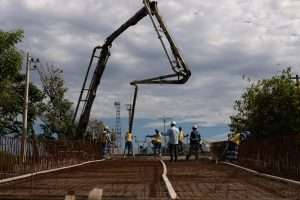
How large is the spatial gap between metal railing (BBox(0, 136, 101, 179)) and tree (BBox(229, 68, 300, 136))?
15.8 metres

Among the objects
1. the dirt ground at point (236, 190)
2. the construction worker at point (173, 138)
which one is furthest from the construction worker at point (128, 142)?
the dirt ground at point (236, 190)

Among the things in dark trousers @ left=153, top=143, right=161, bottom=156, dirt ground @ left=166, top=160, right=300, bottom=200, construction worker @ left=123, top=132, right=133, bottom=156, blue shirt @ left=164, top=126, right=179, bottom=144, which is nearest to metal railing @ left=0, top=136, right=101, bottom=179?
blue shirt @ left=164, top=126, right=179, bottom=144

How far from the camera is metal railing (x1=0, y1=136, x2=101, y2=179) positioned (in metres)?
15.6

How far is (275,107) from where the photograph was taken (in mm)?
41750

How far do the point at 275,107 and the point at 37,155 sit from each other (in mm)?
25856

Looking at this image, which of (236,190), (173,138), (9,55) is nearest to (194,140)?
(173,138)

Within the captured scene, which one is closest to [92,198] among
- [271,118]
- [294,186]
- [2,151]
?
[294,186]

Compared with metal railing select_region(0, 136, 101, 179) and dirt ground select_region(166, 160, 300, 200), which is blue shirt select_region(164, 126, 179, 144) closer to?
metal railing select_region(0, 136, 101, 179)

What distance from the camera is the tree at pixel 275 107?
129ft

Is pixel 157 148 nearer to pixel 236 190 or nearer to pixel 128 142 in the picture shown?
pixel 128 142

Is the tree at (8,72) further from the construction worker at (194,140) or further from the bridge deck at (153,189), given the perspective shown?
the bridge deck at (153,189)

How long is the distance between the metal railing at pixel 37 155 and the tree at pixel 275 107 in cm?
1584

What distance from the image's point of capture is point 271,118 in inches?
1607

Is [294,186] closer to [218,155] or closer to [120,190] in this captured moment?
[120,190]
